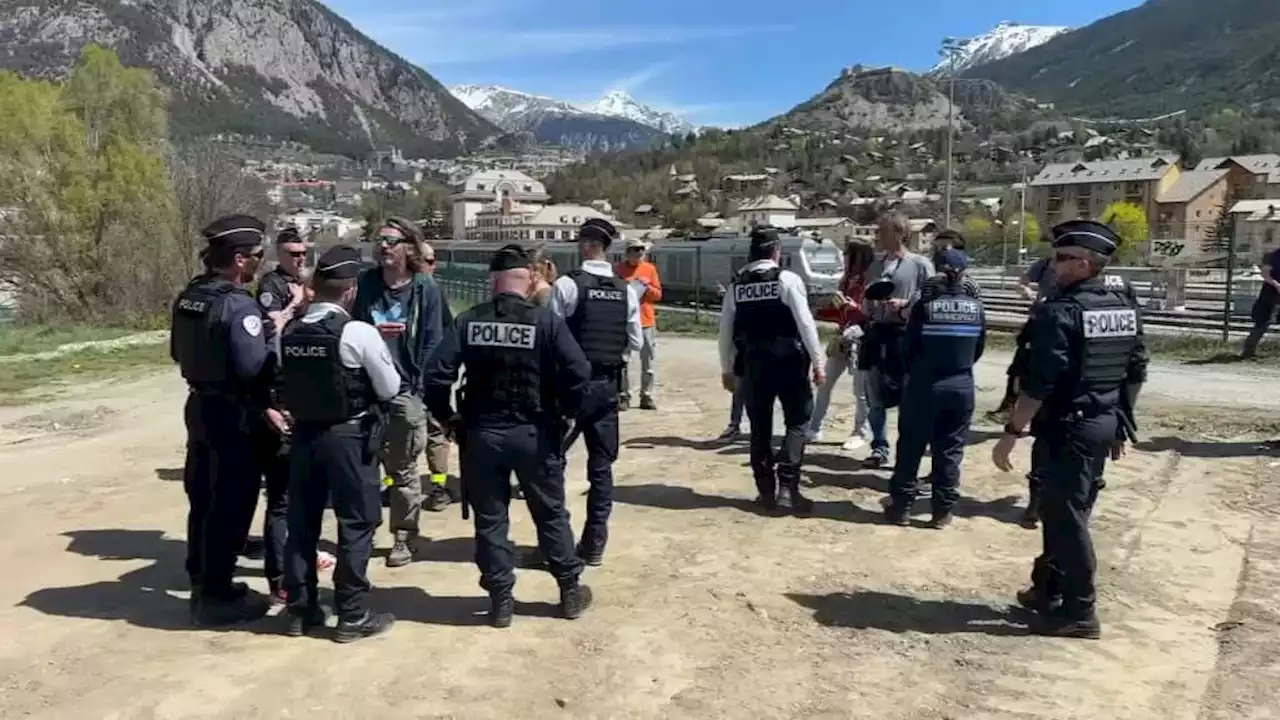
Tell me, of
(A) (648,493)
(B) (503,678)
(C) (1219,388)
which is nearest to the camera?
(B) (503,678)

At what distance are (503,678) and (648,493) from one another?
3.17 meters

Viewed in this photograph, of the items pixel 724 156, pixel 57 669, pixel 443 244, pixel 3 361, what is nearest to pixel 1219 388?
pixel 57 669

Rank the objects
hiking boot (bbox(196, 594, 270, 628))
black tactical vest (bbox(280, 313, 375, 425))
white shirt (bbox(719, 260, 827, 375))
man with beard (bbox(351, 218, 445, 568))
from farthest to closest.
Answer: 1. white shirt (bbox(719, 260, 827, 375))
2. man with beard (bbox(351, 218, 445, 568))
3. hiking boot (bbox(196, 594, 270, 628))
4. black tactical vest (bbox(280, 313, 375, 425))

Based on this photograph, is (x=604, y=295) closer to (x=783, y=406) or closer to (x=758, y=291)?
(x=758, y=291)

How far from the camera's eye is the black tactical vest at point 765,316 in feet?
20.4

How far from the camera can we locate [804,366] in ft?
20.6

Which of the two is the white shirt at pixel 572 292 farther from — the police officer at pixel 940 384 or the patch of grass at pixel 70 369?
the patch of grass at pixel 70 369

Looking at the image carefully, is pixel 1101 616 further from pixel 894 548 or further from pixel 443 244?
pixel 443 244

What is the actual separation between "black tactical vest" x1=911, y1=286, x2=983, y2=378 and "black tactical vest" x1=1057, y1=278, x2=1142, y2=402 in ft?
4.73

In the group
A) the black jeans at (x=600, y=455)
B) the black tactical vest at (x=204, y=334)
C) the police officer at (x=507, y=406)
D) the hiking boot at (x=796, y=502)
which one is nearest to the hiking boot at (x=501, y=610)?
the police officer at (x=507, y=406)

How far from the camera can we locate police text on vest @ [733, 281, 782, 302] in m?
6.21

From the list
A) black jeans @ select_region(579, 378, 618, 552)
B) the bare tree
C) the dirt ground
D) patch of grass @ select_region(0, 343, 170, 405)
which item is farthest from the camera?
the bare tree

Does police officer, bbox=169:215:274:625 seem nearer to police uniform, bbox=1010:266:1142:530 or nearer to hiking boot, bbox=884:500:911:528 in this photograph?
police uniform, bbox=1010:266:1142:530

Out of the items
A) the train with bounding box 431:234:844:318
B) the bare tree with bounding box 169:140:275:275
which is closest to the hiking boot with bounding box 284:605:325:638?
the train with bounding box 431:234:844:318
